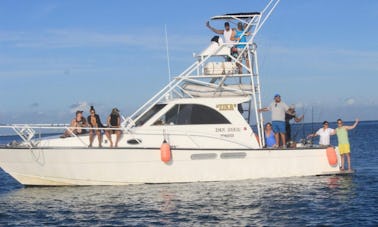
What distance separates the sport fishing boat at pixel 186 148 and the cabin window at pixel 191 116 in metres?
0.03

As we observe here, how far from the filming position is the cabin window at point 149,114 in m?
16.3

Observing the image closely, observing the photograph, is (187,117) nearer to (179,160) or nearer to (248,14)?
(179,160)

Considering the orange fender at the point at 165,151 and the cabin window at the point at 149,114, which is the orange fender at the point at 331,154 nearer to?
the orange fender at the point at 165,151

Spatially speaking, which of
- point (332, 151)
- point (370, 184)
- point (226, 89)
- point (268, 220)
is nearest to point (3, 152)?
point (226, 89)

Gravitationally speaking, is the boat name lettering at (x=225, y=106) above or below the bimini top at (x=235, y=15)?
below

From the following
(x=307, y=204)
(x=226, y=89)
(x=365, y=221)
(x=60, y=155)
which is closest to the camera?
(x=365, y=221)

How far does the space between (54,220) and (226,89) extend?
6725 millimetres

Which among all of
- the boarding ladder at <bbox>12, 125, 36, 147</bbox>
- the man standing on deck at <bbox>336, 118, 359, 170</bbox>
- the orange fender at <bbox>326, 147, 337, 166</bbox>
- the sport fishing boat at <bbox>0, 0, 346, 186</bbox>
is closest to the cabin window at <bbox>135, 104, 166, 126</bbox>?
the sport fishing boat at <bbox>0, 0, 346, 186</bbox>

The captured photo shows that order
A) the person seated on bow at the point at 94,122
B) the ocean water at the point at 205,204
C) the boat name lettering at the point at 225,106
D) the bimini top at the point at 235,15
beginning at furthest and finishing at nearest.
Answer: the bimini top at the point at 235,15, the boat name lettering at the point at 225,106, the person seated on bow at the point at 94,122, the ocean water at the point at 205,204

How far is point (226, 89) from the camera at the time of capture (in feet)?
55.0

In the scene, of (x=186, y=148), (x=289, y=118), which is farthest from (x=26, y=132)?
(x=289, y=118)

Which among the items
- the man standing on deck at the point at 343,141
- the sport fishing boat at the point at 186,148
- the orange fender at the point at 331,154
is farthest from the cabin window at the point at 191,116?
the man standing on deck at the point at 343,141

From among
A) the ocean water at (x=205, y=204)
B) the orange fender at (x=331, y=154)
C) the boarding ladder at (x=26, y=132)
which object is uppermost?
the boarding ladder at (x=26, y=132)

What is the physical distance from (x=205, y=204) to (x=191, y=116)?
3.64 metres
